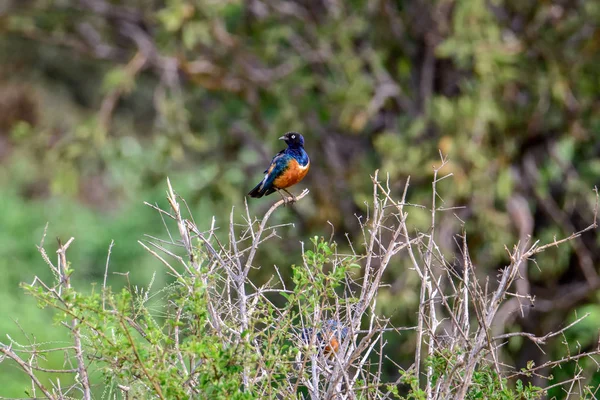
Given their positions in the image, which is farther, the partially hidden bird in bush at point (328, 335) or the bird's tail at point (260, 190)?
the bird's tail at point (260, 190)

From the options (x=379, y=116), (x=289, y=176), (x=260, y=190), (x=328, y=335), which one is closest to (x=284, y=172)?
(x=289, y=176)

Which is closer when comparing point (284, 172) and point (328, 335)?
point (328, 335)

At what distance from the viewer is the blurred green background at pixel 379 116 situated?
9.30 m

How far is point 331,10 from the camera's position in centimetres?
1118

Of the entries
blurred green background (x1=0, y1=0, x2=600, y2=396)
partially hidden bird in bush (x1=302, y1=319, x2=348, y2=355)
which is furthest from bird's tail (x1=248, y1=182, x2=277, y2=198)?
blurred green background (x1=0, y1=0, x2=600, y2=396)

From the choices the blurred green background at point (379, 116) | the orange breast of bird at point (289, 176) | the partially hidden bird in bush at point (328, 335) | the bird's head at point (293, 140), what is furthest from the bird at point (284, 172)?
the blurred green background at point (379, 116)

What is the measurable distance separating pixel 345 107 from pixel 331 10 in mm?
2018

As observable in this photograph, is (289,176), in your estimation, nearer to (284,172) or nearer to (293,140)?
(284,172)

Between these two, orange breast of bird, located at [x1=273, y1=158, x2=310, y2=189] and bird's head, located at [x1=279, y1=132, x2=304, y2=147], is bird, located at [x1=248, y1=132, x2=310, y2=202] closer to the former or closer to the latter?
orange breast of bird, located at [x1=273, y1=158, x2=310, y2=189]

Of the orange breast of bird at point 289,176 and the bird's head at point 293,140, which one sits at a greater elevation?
the bird's head at point 293,140

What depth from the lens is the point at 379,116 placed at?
428 inches

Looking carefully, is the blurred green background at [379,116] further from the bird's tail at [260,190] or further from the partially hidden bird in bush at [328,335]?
the partially hidden bird in bush at [328,335]

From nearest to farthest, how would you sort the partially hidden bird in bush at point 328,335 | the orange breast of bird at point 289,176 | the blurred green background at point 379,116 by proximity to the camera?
the partially hidden bird in bush at point 328,335
the orange breast of bird at point 289,176
the blurred green background at point 379,116

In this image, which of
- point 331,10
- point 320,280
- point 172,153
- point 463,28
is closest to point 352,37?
point 331,10
